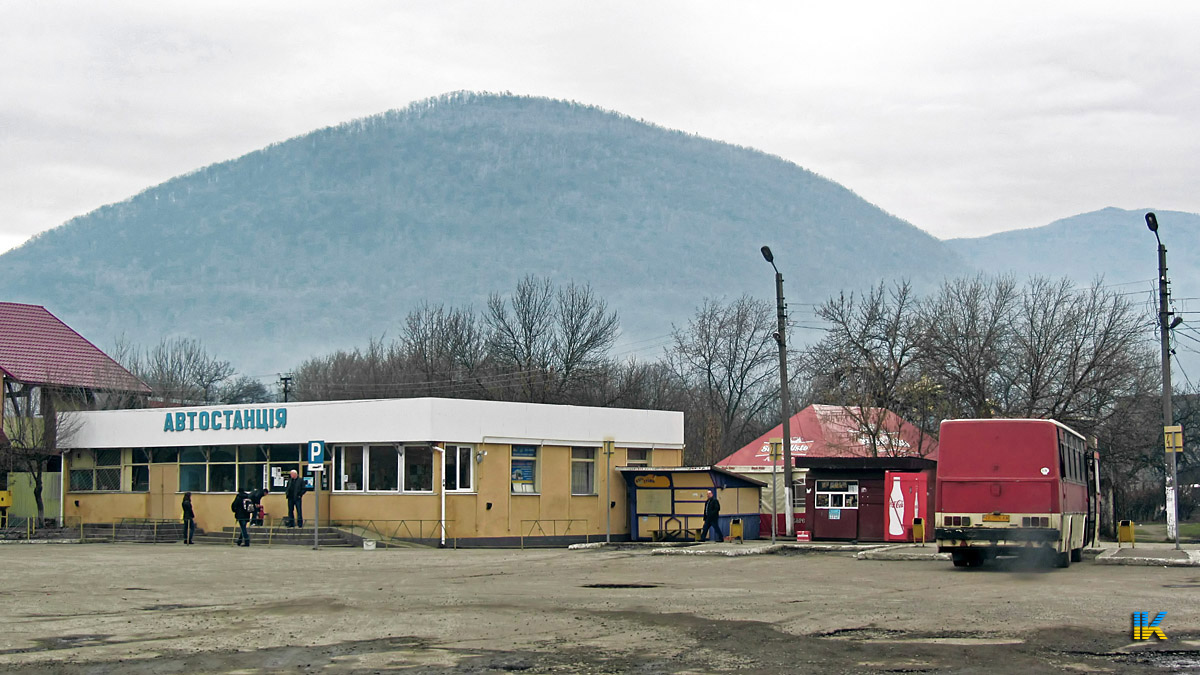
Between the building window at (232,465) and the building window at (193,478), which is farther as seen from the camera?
the building window at (193,478)

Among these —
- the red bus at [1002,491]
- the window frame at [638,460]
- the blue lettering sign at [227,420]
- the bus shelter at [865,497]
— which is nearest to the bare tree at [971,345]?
the bus shelter at [865,497]

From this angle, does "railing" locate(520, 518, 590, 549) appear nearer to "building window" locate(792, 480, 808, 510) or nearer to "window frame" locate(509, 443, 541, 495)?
"window frame" locate(509, 443, 541, 495)

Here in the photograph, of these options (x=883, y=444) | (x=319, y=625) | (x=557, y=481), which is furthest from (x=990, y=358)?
(x=319, y=625)

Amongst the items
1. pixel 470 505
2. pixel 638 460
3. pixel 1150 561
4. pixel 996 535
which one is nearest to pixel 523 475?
pixel 470 505

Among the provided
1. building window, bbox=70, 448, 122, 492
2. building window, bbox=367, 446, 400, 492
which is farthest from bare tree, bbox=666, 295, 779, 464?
building window, bbox=367, 446, 400, 492

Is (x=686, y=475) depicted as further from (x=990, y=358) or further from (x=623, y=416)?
(x=990, y=358)

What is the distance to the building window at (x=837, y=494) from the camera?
38469 millimetres

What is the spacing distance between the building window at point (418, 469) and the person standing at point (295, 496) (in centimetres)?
302

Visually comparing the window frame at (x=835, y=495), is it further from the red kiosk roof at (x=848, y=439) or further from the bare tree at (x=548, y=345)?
the bare tree at (x=548, y=345)

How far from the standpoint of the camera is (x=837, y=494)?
3866 centimetres

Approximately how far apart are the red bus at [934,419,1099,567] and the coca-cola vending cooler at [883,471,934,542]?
11119 mm

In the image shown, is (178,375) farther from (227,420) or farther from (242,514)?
(242,514)

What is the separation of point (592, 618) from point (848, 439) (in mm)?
36441

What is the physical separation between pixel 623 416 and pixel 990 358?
50.7ft
